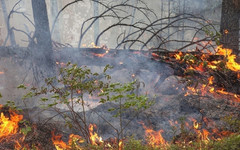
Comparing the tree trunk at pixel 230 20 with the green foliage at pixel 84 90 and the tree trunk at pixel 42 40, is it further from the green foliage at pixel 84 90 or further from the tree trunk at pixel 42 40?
the tree trunk at pixel 42 40

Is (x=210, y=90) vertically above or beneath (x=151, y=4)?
beneath

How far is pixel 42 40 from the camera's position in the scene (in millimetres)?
6371

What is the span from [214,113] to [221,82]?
1016 mm

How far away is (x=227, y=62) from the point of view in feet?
17.7

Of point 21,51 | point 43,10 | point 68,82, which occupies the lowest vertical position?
point 68,82

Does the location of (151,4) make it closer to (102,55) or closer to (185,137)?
(102,55)

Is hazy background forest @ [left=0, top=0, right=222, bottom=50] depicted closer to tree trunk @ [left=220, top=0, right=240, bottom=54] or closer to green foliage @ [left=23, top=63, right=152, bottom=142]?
tree trunk @ [left=220, top=0, right=240, bottom=54]

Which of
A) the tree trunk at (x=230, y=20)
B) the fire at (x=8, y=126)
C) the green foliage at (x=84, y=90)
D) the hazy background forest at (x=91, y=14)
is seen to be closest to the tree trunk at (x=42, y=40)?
the fire at (x=8, y=126)

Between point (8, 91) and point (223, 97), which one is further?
point (8, 91)

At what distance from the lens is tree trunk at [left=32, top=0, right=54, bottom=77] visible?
6270 millimetres

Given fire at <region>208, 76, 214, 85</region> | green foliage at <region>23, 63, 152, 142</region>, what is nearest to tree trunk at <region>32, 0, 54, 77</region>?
green foliage at <region>23, 63, 152, 142</region>

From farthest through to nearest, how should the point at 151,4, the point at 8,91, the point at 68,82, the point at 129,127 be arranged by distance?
the point at 151,4 < the point at 8,91 < the point at 129,127 < the point at 68,82

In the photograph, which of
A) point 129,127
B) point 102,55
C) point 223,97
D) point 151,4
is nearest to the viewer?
point 129,127

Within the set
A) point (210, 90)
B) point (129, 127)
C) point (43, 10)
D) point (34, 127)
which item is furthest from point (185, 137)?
point (43, 10)
